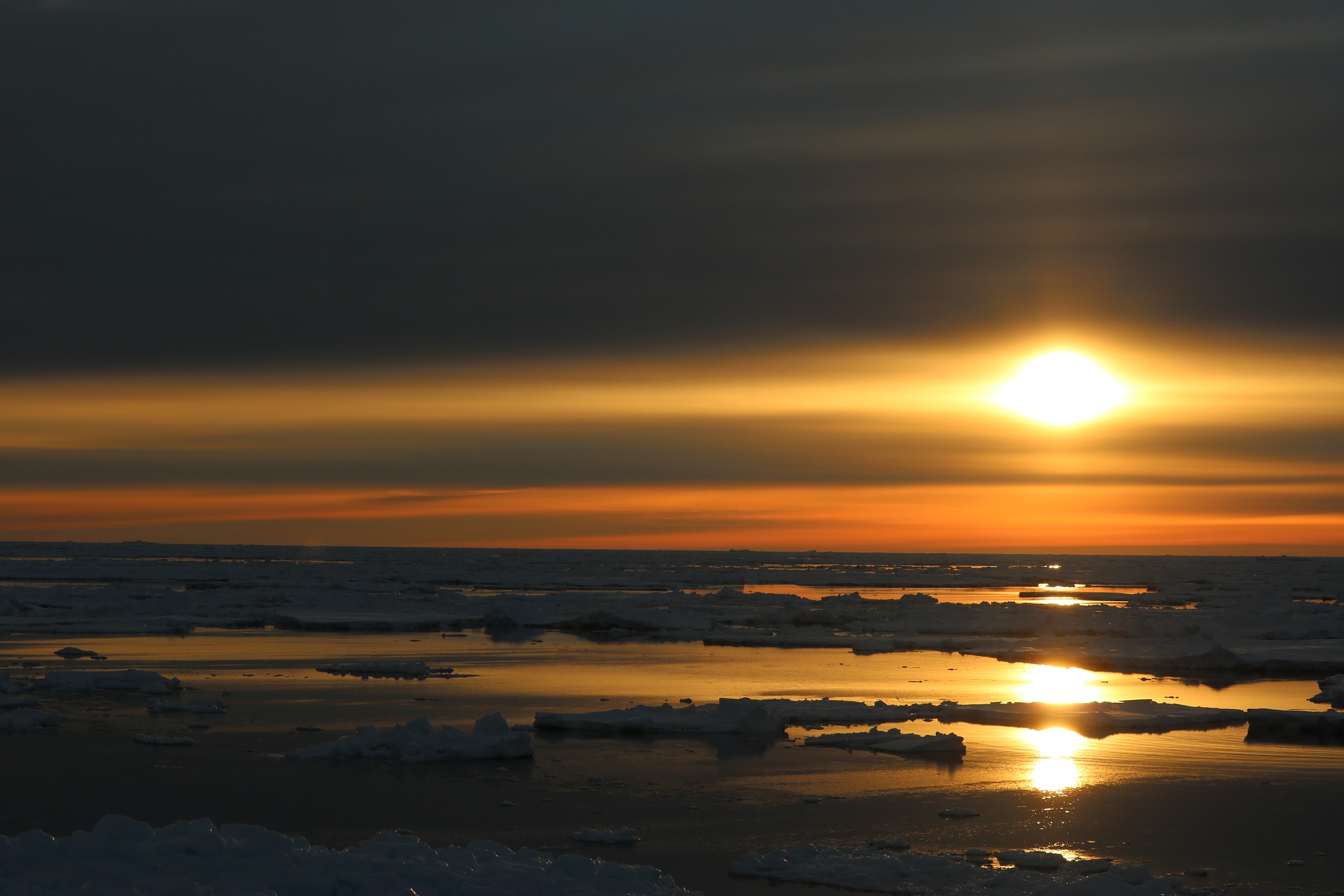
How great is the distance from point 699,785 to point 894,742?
10.3ft

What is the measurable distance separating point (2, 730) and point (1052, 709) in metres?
13.0

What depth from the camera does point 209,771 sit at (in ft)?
42.5

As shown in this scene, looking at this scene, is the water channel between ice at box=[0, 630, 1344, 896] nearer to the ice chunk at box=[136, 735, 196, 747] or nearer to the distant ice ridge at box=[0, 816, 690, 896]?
the ice chunk at box=[136, 735, 196, 747]

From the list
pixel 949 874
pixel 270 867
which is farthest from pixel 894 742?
pixel 270 867

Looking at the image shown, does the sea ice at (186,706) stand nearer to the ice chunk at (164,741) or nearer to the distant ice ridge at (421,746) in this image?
the ice chunk at (164,741)

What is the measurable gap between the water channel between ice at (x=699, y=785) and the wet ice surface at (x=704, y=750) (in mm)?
47

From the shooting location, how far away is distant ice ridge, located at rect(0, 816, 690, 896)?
794cm

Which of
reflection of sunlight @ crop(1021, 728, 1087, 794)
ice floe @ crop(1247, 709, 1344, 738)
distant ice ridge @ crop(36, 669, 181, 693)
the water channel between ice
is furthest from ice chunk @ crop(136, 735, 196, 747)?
ice floe @ crop(1247, 709, 1344, 738)

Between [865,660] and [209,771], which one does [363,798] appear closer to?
[209,771]

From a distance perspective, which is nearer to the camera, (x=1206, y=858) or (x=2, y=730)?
(x=1206, y=858)

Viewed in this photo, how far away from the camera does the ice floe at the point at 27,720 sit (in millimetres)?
15258

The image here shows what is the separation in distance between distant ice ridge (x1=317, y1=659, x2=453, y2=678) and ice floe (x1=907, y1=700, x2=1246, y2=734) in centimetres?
871

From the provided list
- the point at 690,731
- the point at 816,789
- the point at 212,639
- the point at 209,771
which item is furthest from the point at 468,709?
the point at 212,639

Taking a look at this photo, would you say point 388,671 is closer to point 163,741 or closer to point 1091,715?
point 163,741
